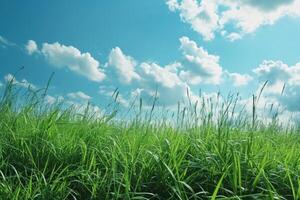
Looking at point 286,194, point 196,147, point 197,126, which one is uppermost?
point 197,126

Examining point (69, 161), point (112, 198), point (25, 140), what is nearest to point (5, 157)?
point (25, 140)

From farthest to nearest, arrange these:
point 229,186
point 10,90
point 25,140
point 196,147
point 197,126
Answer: point 10,90 < point 197,126 < point 25,140 < point 196,147 < point 229,186

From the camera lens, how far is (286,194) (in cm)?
399

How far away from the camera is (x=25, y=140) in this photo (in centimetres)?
516

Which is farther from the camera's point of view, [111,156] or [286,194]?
[111,156]

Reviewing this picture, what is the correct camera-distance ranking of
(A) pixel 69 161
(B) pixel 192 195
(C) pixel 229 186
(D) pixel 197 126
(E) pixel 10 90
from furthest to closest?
1. (E) pixel 10 90
2. (D) pixel 197 126
3. (A) pixel 69 161
4. (C) pixel 229 186
5. (B) pixel 192 195

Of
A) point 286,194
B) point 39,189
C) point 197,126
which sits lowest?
point 39,189

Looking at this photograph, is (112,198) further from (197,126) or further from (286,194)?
(197,126)

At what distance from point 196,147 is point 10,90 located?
334cm

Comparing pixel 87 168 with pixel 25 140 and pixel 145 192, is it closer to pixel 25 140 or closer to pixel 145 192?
pixel 145 192

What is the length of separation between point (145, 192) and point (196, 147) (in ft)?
2.48

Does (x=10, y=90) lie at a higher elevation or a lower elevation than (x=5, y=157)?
higher

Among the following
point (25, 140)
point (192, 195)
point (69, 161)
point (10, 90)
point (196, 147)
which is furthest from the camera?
point (10, 90)

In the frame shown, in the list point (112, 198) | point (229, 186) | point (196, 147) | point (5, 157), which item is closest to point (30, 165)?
point (5, 157)
